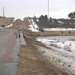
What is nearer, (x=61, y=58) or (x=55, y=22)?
(x=61, y=58)

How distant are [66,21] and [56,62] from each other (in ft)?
522

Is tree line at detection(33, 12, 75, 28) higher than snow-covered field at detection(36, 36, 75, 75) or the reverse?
higher

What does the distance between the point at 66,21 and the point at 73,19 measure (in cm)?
715

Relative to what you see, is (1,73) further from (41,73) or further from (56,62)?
(56,62)

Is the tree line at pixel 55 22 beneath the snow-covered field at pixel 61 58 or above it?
above

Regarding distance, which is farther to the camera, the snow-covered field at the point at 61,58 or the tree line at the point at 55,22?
the tree line at the point at 55,22

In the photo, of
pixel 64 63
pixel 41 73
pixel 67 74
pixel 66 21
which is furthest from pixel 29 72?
pixel 66 21

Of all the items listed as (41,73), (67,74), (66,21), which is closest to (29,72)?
(41,73)

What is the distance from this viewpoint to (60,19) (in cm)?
19262

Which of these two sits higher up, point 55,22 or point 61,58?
point 55,22

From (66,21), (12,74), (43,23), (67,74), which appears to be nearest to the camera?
(12,74)

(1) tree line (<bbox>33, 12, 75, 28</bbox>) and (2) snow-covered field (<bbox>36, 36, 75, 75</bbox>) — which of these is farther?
(1) tree line (<bbox>33, 12, 75, 28</bbox>)

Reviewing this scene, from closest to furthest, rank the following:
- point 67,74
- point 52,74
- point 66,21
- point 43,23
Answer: point 52,74, point 67,74, point 43,23, point 66,21

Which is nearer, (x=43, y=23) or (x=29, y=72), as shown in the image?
(x=29, y=72)
